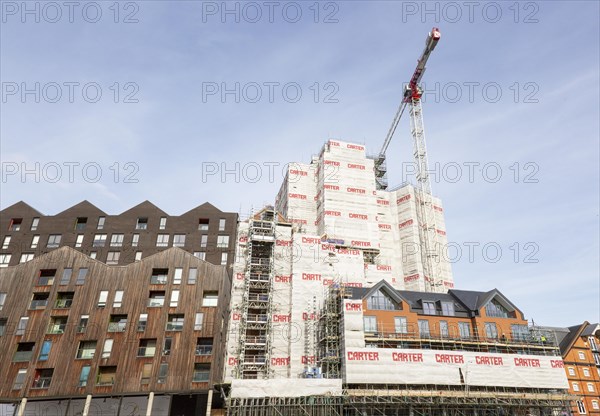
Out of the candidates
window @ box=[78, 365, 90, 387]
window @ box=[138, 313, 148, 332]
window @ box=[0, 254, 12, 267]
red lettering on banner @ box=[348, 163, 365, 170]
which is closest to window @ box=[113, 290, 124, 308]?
window @ box=[138, 313, 148, 332]

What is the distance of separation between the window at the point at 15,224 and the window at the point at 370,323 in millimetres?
53238

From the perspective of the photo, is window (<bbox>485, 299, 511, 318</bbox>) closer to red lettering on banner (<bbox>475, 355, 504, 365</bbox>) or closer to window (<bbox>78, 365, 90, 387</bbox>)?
red lettering on banner (<bbox>475, 355, 504, 365</bbox>)

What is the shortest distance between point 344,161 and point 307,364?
134ft

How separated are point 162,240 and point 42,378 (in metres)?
25.8

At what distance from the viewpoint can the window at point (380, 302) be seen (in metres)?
47.8

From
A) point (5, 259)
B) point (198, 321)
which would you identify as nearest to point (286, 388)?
point (198, 321)

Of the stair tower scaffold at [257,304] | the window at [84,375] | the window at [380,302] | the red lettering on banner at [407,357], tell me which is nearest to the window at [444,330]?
the red lettering on banner at [407,357]

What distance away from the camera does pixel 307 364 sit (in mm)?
51094

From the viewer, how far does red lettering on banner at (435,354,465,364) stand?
44.6 meters

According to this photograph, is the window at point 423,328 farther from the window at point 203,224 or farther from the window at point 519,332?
the window at point 203,224

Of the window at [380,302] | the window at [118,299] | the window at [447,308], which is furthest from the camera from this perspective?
the window at [447,308]

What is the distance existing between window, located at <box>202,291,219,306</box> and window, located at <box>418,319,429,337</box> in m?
23.1

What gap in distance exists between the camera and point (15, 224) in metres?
63.6

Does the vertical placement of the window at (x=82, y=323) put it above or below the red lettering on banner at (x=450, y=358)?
above
